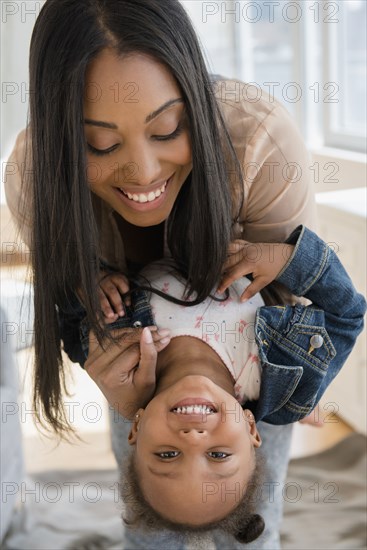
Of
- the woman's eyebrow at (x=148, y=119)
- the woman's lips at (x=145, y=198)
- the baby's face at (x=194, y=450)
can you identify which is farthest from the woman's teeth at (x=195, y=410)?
the woman's eyebrow at (x=148, y=119)

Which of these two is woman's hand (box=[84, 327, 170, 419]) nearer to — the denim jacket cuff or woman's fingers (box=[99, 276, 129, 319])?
woman's fingers (box=[99, 276, 129, 319])

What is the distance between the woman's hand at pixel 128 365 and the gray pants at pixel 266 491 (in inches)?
9.9

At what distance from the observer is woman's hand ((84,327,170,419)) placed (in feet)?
4.68

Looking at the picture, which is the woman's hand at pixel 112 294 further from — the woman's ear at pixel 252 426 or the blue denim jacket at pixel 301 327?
the woman's ear at pixel 252 426

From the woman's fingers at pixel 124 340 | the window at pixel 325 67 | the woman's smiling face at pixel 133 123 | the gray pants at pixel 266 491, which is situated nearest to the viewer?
the woman's smiling face at pixel 133 123

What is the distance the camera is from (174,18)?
1.29m

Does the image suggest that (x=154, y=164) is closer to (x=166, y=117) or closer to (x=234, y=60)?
(x=166, y=117)

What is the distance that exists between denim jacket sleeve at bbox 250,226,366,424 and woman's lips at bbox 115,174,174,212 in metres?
0.25

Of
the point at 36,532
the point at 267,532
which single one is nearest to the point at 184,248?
the point at 267,532

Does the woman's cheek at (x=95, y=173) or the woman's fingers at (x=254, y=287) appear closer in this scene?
the woman's cheek at (x=95, y=173)

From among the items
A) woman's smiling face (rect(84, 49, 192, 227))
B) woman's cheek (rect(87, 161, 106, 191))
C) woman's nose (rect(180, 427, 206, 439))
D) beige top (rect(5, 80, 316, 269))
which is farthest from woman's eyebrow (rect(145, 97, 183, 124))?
woman's nose (rect(180, 427, 206, 439))

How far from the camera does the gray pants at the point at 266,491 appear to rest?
1626mm

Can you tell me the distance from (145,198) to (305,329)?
1.17 feet

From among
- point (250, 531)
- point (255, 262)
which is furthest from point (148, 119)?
point (250, 531)
